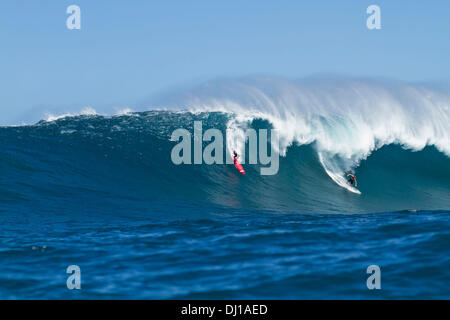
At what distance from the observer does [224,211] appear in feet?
42.7

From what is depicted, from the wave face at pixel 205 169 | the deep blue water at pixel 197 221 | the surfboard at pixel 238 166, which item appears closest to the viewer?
the deep blue water at pixel 197 221

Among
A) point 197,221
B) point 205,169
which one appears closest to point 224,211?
point 197,221

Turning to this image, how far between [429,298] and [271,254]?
8.29ft

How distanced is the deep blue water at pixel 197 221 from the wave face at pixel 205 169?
64 mm

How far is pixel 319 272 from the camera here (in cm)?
701

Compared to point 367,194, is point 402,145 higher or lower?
higher

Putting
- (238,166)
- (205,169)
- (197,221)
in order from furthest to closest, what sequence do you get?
1. (238,166)
2. (205,169)
3. (197,221)

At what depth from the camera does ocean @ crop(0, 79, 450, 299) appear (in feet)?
22.5

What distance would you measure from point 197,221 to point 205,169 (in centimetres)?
589

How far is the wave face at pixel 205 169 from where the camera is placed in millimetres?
14148

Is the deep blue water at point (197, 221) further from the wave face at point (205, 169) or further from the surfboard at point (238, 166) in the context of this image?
the surfboard at point (238, 166)

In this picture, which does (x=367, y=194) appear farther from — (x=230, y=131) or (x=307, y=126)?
(x=230, y=131)

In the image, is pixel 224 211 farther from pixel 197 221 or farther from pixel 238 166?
pixel 238 166
